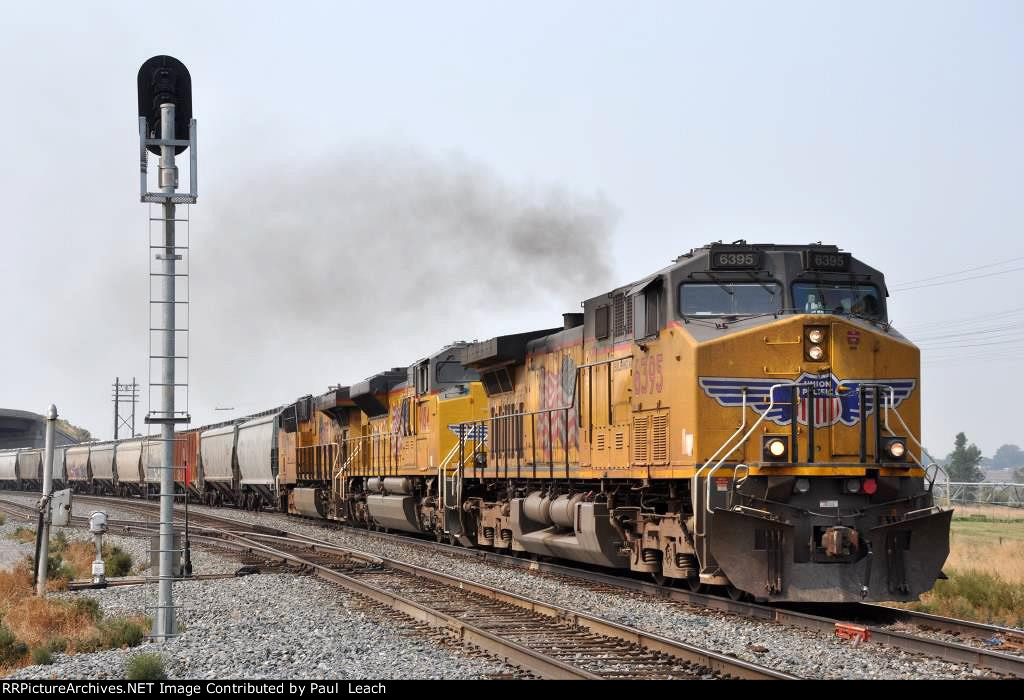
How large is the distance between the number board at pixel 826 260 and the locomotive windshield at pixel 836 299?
0.57ft

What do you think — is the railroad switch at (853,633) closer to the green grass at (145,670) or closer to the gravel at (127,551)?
the green grass at (145,670)

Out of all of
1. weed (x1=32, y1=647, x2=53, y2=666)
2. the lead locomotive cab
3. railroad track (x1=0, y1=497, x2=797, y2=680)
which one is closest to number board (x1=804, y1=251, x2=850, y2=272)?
the lead locomotive cab

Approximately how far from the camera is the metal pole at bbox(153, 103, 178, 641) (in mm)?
10773

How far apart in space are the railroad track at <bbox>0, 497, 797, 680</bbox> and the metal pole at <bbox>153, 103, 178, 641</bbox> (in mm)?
2527

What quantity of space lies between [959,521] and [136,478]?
34211 millimetres

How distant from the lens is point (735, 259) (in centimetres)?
1256

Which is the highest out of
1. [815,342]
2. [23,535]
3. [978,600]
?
[815,342]

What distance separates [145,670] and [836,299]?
25.9ft

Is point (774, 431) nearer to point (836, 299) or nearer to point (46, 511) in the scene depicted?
point (836, 299)

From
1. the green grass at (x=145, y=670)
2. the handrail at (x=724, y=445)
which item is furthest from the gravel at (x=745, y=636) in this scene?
the green grass at (x=145, y=670)

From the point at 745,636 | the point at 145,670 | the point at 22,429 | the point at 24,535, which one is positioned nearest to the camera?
the point at 145,670

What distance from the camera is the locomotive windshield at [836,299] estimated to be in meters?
12.4

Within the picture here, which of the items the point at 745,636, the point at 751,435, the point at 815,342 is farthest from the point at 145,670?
the point at 815,342

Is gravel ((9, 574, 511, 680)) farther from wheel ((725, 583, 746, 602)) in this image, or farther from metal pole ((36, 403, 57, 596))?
wheel ((725, 583, 746, 602))
